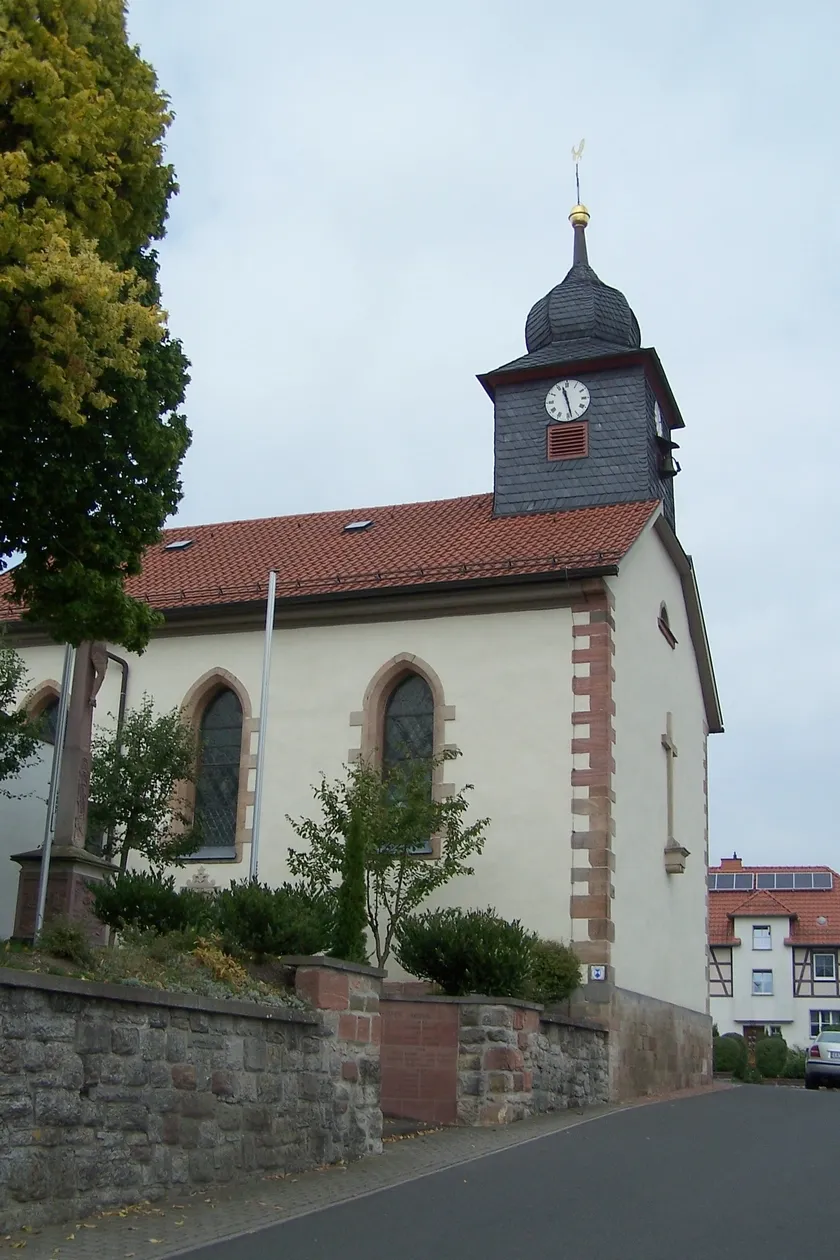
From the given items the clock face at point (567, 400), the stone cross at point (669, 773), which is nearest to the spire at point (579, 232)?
the clock face at point (567, 400)

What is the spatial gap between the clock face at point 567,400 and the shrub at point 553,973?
9.87 meters

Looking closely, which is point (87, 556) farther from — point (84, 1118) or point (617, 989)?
point (617, 989)

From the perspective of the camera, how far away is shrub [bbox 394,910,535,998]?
14703mm

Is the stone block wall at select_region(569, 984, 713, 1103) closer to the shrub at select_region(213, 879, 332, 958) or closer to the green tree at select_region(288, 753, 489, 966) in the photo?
the green tree at select_region(288, 753, 489, 966)

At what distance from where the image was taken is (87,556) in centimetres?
1148

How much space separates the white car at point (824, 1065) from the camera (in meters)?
27.3

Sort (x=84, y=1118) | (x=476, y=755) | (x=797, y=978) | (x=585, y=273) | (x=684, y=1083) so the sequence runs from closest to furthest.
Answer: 1. (x=84, y=1118)
2. (x=476, y=755)
3. (x=684, y=1083)
4. (x=585, y=273)
5. (x=797, y=978)

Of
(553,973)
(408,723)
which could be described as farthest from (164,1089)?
(408,723)

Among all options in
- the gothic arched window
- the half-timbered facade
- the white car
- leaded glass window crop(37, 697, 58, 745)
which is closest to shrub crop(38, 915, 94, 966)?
leaded glass window crop(37, 697, 58, 745)

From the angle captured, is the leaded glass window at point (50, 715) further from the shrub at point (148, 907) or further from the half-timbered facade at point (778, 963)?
the half-timbered facade at point (778, 963)

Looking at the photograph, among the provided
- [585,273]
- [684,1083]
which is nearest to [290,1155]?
[684,1083]

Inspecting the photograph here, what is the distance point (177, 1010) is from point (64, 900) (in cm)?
506

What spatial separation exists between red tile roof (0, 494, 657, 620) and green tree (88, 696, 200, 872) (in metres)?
2.83

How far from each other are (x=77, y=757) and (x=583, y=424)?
12.3m
